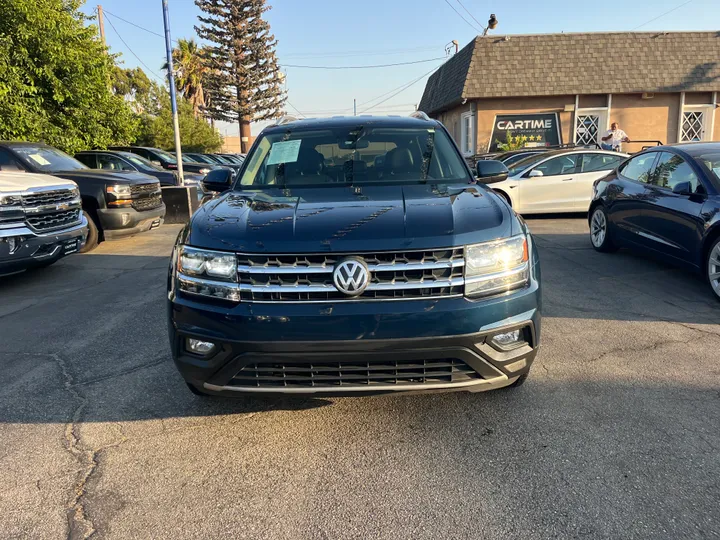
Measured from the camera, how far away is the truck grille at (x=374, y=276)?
2629mm

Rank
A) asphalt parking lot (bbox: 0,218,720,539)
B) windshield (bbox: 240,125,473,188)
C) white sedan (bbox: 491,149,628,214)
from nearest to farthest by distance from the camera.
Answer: asphalt parking lot (bbox: 0,218,720,539) < windshield (bbox: 240,125,473,188) < white sedan (bbox: 491,149,628,214)

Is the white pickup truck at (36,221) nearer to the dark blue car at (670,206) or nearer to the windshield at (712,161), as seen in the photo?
the dark blue car at (670,206)

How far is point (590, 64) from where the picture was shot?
19.1 m

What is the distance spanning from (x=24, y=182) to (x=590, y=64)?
18515 millimetres

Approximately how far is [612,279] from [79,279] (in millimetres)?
6680

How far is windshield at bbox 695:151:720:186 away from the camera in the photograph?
552cm

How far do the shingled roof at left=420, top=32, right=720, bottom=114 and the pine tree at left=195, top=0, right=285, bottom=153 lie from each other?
29903mm

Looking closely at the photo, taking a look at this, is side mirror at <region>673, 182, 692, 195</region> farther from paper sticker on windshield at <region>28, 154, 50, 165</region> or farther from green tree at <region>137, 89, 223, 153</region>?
green tree at <region>137, 89, 223, 153</region>

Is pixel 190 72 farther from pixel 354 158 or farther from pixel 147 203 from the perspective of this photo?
pixel 354 158

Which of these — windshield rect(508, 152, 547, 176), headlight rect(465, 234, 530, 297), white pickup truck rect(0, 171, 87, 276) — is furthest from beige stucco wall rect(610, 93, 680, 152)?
headlight rect(465, 234, 530, 297)

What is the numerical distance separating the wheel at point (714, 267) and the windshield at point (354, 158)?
2925mm

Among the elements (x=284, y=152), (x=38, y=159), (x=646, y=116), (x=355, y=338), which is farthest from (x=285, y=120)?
(x=646, y=116)

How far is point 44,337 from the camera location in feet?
15.7

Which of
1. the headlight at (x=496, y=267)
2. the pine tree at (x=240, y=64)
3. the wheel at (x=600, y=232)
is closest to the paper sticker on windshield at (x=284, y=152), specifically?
the headlight at (x=496, y=267)
